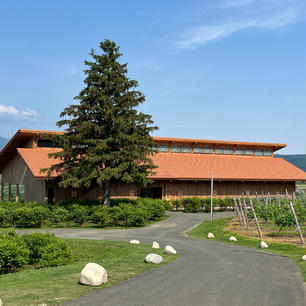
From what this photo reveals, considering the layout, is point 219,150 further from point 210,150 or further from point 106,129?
point 106,129

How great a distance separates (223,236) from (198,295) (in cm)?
1356

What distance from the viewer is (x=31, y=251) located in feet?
53.3

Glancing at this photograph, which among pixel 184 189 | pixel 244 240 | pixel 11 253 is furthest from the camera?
pixel 184 189

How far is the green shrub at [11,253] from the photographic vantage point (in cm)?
1500

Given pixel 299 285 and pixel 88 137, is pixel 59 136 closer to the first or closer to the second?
pixel 88 137

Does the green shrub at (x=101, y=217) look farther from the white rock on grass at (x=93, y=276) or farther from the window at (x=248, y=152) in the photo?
the window at (x=248, y=152)

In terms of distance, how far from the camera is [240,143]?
49.8 metres

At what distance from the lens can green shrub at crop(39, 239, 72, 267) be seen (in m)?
15.5

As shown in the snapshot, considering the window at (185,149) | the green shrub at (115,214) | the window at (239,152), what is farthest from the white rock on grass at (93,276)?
the window at (239,152)

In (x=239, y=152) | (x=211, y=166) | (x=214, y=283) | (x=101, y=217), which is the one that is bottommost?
(x=101, y=217)

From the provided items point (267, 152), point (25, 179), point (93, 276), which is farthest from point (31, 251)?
point (267, 152)

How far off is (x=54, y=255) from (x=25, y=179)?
24.0 meters

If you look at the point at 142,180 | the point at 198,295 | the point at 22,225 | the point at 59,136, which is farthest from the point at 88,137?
the point at 198,295

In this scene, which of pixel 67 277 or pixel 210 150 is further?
pixel 210 150
